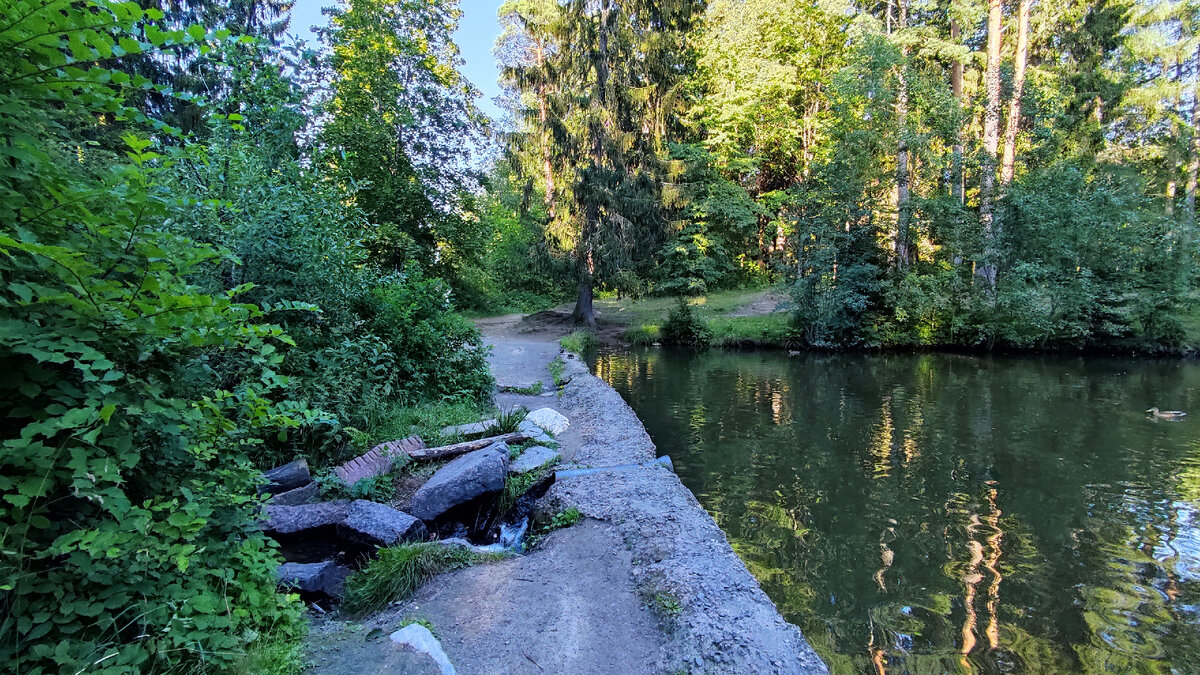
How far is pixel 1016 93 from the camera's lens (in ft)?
59.0

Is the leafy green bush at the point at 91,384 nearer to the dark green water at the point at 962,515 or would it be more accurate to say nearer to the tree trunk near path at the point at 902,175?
the dark green water at the point at 962,515

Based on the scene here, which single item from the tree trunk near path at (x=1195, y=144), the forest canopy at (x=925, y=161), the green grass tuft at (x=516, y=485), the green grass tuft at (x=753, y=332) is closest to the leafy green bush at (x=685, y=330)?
the green grass tuft at (x=753, y=332)

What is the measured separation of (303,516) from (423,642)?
1978mm

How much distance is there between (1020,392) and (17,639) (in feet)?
51.3

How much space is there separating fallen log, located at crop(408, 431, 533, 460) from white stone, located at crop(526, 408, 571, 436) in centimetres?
102

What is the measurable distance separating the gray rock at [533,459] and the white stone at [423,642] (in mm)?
2785

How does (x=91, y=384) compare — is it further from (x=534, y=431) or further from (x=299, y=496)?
(x=534, y=431)

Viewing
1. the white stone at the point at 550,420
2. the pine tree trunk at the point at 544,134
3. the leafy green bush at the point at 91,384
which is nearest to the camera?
the leafy green bush at the point at 91,384

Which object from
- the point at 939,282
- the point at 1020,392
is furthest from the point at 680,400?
the point at 939,282

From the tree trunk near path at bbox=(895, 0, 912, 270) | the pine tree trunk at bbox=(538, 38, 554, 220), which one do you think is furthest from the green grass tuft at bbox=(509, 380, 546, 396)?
the tree trunk near path at bbox=(895, 0, 912, 270)

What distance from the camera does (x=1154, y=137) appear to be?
24.1 meters

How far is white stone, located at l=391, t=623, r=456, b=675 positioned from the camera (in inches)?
111

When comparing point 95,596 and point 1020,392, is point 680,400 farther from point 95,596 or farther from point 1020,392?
point 95,596

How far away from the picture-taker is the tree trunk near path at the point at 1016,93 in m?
17.9
